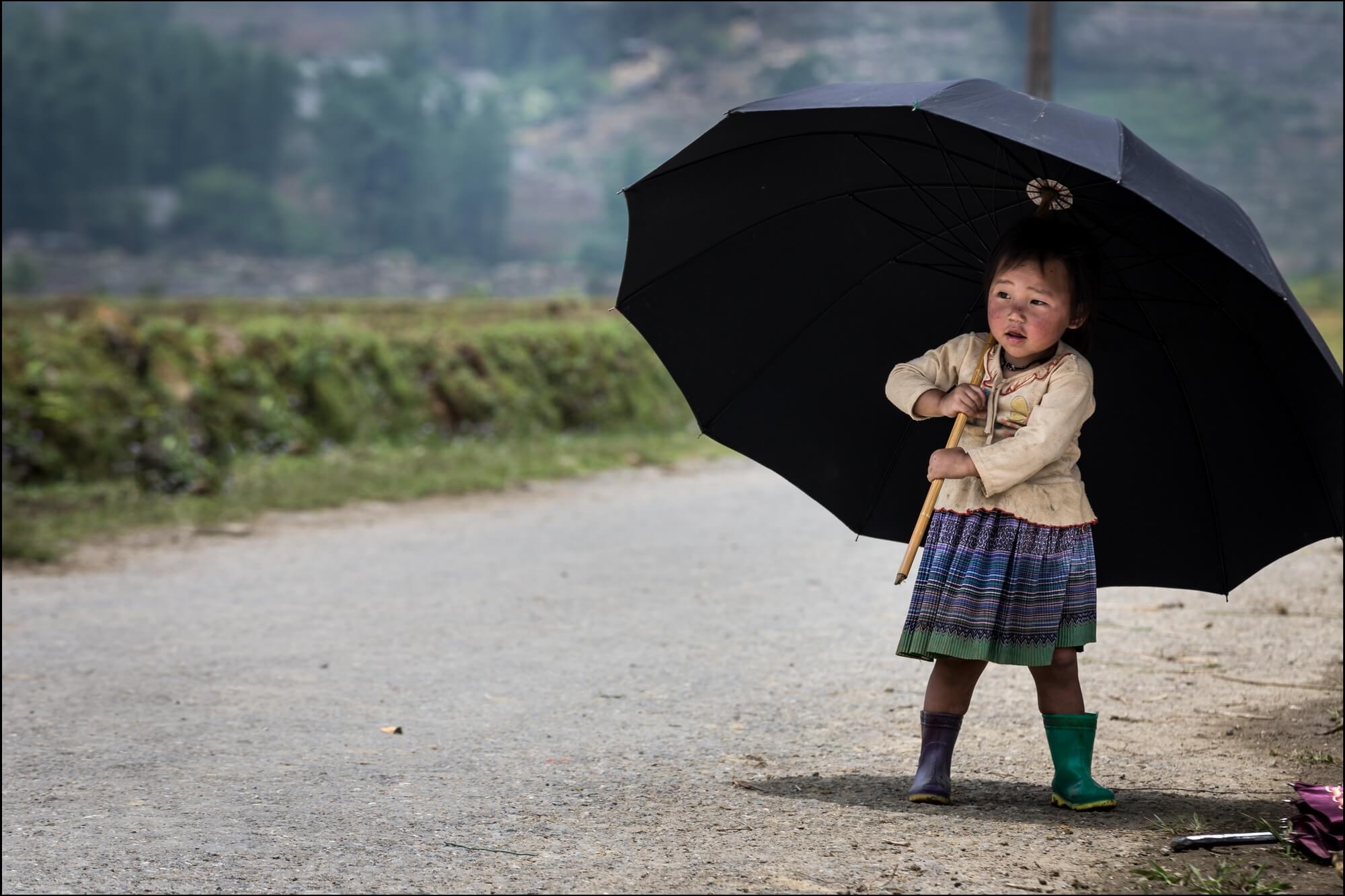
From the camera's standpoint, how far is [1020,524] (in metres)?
3.56

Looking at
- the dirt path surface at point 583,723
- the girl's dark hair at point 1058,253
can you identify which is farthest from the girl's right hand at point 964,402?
the dirt path surface at point 583,723

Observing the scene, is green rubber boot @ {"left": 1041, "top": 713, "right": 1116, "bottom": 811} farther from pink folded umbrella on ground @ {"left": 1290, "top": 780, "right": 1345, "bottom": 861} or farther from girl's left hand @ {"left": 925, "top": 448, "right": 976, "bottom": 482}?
girl's left hand @ {"left": 925, "top": 448, "right": 976, "bottom": 482}

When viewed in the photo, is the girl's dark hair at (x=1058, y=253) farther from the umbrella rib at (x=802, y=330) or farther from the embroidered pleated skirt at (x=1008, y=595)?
the embroidered pleated skirt at (x=1008, y=595)

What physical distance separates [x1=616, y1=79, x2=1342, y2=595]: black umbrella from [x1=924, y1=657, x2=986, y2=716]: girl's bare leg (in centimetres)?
49

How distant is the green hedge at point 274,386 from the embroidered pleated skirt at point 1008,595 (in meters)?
6.87

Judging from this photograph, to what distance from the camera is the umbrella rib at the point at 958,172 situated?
363cm

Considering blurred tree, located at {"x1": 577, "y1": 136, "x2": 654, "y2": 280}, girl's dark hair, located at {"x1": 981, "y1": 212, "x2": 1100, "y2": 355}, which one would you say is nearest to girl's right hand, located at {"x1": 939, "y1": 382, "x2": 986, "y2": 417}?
girl's dark hair, located at {"x1": 981, "y1": 212, "x2": 1100, "y2": 355}

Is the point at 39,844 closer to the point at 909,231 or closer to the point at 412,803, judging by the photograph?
the point at 412,803

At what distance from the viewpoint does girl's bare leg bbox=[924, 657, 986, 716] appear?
12.0 ft

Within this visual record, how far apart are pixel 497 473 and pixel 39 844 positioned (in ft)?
24.1

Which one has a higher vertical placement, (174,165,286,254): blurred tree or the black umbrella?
(174,165,286,254): blurred tree

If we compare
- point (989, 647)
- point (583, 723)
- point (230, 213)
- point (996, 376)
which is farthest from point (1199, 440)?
point (230, 213)

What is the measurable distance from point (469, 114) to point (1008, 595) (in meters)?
15.6

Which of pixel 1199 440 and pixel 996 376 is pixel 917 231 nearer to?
pixel 996 376
